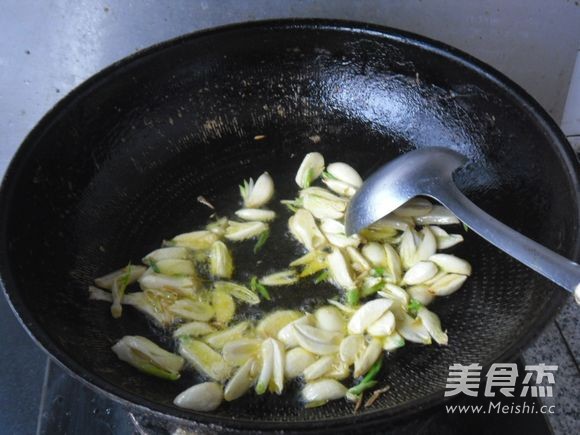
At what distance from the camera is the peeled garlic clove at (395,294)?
2.35 ft

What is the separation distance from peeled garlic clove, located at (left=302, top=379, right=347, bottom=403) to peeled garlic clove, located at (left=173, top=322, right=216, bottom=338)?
5.5 inches

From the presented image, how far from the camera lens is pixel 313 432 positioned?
498mm

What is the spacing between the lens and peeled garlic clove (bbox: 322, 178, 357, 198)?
84 centimetres

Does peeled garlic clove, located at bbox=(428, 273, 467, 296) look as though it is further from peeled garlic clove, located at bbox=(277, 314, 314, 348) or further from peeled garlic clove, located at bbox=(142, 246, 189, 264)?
peeled garlic clove, located at bbox=(142, 246, 189, 264)

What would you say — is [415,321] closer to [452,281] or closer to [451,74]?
[452,281]

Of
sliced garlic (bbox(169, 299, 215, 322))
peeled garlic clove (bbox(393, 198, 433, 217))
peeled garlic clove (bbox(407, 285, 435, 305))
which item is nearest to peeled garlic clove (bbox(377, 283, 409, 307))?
peeled garlic clove (bbox(407, 285, 435, 305))

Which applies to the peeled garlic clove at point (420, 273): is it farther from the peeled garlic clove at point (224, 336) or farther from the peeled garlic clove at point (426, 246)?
the peeled garlic clove at point (224, 336)

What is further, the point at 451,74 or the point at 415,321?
the point at 451,74

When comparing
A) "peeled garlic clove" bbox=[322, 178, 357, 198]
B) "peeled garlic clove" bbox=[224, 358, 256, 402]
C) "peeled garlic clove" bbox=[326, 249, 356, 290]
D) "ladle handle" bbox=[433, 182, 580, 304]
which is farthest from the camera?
"peeled garlic clove" bbox=[322, 178, 357, 198]

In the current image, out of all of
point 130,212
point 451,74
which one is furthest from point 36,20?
point 451,74

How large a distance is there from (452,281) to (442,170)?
0.46 ft

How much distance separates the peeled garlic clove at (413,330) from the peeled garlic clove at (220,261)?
22 cm

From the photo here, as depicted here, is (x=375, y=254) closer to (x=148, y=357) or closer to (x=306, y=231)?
(x=306, y=231)

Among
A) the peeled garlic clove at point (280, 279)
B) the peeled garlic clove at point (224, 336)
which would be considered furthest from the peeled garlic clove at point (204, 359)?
the peeled garlic clove at point (280, 279)
